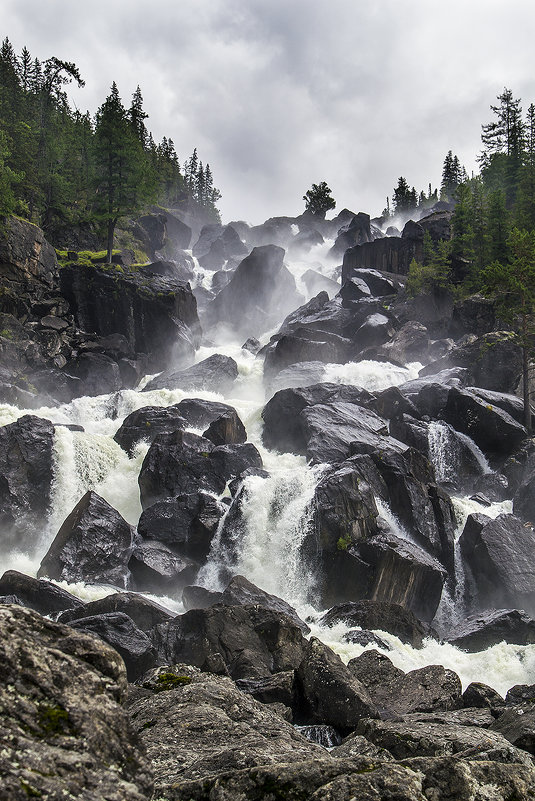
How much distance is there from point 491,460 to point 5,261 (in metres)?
42.2

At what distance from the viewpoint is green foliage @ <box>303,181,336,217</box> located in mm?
124125

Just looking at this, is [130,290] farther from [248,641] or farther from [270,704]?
[270,704]

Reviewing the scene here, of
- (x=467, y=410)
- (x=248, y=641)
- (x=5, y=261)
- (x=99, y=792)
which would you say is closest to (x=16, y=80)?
(x=5, y=261)

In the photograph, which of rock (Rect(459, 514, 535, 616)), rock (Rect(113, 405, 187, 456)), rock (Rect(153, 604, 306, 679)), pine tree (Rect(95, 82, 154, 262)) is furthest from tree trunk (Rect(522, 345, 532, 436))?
pine tree (Rect(95, 82, 154, 262))

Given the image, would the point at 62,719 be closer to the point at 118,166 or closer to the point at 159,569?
the point at 159,569

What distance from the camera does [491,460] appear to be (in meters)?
35.7

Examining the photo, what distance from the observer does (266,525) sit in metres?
26.1

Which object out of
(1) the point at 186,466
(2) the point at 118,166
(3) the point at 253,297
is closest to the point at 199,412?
(1) the point at 186,466

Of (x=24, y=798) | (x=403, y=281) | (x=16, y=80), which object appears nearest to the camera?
(x=24, y=798)

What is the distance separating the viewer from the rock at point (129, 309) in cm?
5319

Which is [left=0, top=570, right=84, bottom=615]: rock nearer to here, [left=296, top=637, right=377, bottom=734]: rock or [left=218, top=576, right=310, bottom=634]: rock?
[left=218, top=576, right=310, bottom=634]: rock

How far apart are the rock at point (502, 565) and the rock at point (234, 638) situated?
1181 cm

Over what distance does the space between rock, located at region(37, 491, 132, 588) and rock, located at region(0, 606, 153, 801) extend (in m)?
19.8

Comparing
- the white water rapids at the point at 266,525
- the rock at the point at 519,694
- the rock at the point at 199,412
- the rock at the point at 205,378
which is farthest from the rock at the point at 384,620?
the rock at the point at 205,378
